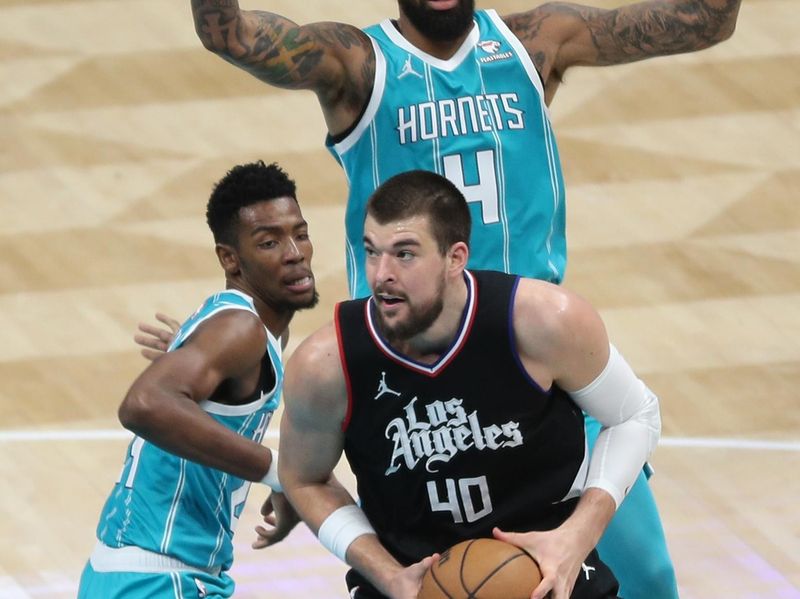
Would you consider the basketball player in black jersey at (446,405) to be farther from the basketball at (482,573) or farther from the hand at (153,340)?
the hand at (153,340)

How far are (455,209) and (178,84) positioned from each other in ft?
21.4

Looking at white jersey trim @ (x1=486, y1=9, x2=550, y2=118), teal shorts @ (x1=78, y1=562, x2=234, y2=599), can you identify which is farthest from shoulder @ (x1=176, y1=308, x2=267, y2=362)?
white jersey trim @ (x1=486, y1=9, x2=550, y2=118)

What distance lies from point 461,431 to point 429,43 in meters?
1.49

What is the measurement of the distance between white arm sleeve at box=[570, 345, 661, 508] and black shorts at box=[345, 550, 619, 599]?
0.74 ft

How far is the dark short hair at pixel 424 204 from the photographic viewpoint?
4367mm

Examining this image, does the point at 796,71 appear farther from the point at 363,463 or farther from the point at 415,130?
the point at 363,463

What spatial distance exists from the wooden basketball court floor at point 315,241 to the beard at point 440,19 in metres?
2.41

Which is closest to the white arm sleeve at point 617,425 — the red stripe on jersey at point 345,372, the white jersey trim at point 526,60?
the red stripe on jersey at point 345,372

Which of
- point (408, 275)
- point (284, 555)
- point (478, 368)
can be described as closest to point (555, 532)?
point (478, 368)

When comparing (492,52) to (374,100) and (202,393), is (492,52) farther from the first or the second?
(202,393)

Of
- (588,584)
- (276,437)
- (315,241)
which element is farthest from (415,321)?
(315,241)

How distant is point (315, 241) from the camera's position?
945cm

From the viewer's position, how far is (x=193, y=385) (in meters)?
4.88

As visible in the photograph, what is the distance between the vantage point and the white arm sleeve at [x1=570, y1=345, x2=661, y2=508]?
4.52 metres
